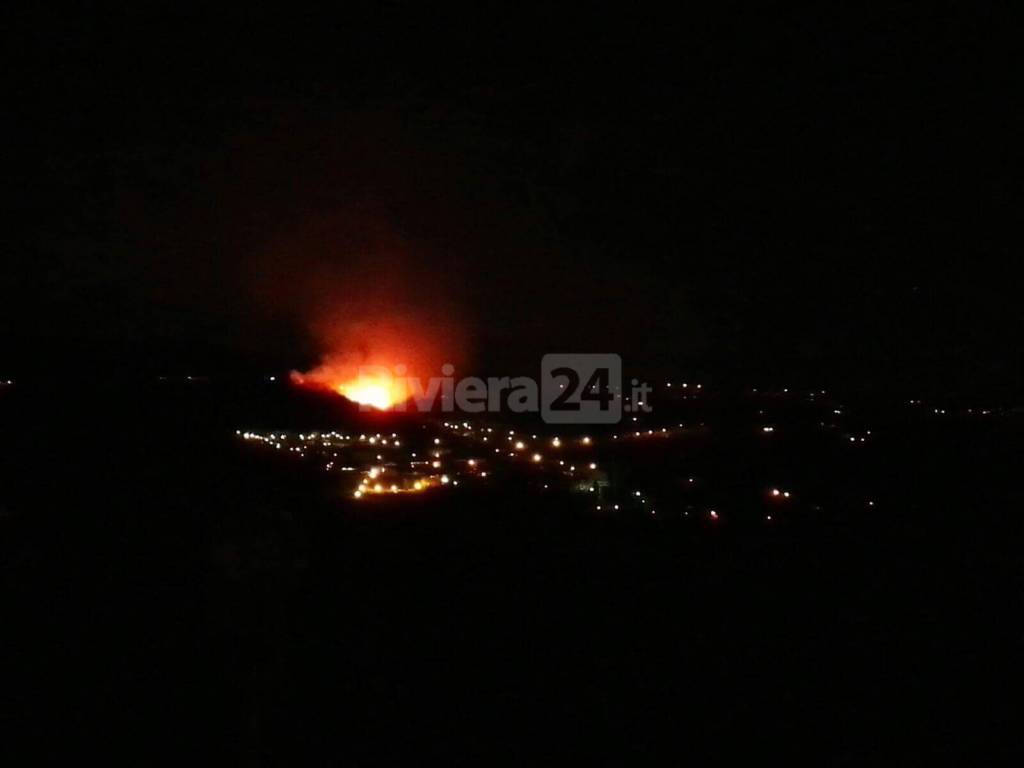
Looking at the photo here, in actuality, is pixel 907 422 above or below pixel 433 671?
above

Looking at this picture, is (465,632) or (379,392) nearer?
(465,632)

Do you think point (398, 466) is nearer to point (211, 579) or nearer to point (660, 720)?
point (211, 579)

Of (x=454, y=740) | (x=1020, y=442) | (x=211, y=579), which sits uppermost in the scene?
(x=1020, y=442)

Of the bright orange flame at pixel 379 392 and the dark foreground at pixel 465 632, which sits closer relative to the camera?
the dark foreground at pixel 465 632

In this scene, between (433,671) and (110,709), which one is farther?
(433,671)

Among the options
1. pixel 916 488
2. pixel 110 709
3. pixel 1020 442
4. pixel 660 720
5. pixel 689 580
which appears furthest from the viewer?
pixel 1020 442

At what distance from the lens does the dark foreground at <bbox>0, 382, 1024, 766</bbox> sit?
20.3ft

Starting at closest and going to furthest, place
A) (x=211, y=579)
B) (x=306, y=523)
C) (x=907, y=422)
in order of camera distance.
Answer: (x=211, y=579), (x=306, y=523), (x=907, y=422)

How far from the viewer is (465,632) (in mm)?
8203

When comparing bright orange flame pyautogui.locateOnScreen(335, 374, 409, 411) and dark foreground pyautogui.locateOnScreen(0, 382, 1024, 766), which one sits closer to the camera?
dark foreground pyautogui.locateOnScreen(0, 382, 1024, 766)

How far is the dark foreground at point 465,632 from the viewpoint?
618 centimetres

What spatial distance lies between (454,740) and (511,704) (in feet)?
2.39

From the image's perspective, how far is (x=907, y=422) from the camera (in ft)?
88.2

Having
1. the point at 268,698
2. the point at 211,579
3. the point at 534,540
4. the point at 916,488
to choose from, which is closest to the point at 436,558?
the point at 534,540
